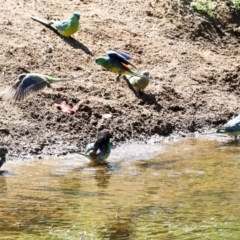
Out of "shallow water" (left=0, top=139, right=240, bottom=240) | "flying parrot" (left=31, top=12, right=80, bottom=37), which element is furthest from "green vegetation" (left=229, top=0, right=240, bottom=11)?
"shallow water" (left=0, top=139, right=240, bottom=240)

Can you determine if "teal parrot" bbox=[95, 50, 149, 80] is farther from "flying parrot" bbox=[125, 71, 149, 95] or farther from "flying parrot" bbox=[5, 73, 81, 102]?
"flying parrot" bbox=[5, 73, 81, 102]

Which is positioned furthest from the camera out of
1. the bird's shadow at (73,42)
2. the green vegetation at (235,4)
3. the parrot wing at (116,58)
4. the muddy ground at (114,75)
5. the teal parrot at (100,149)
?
the green vegetation at (235,4)

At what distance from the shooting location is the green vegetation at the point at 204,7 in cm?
1342

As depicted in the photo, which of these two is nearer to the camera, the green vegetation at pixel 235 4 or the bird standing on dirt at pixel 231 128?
the bird standing on dirt at pixel 231 128

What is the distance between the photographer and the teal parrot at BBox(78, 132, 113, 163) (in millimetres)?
8984

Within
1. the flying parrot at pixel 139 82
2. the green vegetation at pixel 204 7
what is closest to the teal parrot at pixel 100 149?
the flying parrot at pixel 139 82

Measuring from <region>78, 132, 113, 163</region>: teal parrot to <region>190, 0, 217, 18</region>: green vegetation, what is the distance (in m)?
4.80

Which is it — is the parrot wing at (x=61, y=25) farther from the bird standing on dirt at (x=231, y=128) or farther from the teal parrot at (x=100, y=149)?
the teal parrot at (x=100, y=149)

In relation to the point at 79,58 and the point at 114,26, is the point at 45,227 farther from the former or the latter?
the point at 114,26

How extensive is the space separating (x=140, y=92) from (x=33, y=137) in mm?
1938

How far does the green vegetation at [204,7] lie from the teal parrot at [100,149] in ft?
15.7

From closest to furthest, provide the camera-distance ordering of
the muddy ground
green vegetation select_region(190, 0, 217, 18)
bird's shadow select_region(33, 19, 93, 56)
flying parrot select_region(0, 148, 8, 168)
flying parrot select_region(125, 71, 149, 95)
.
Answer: flying parrot select_region(0, 148, 8, 168) → the muddy ground → flying parrot select_region(125, 71, 149, 95) → bird's shadow select_region(33, 19, 93, 56) → green vegetation select_region(190, 0, 217, 18)

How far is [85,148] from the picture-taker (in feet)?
31.3

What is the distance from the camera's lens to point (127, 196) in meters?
7.65
